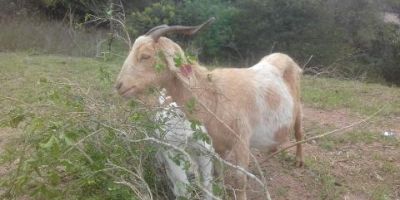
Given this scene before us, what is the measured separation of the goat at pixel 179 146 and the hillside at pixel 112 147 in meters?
0.13

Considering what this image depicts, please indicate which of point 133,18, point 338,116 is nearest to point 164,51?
point 338,116

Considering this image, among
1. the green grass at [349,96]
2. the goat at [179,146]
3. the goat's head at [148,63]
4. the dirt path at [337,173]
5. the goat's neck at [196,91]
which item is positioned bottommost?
the dirt path at [337,173]

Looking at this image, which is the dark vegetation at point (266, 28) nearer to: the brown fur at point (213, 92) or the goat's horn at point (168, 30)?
the brown fur at point (213, 92)

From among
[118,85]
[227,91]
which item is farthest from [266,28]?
[118,85]

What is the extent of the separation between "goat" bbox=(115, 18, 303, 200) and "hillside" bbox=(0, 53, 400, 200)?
29cm

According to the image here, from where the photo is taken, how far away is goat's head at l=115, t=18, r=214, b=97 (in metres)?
3.84

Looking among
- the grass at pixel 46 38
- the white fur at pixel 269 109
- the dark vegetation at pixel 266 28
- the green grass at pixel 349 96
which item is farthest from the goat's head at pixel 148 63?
the dark vegetation at pixel 266 28

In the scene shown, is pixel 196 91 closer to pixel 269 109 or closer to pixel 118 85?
pixel 118 85

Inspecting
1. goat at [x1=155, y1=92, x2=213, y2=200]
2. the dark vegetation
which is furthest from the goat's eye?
the dark vegetation

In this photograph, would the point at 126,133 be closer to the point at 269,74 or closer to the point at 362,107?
the point at 269,74

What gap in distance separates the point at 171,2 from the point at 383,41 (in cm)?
582

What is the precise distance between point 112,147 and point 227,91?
3.29 feet

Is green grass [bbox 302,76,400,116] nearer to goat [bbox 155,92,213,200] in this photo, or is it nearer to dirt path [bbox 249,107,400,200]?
dirt path [bbox 249,107,400,200]

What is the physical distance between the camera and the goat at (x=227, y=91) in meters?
3.89
